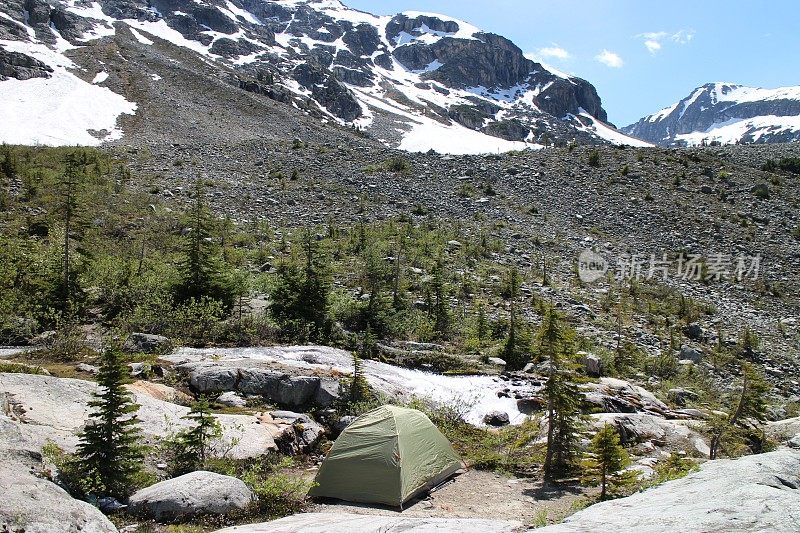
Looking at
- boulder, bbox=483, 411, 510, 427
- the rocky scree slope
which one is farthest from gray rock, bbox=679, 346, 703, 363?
the rocky scree slope

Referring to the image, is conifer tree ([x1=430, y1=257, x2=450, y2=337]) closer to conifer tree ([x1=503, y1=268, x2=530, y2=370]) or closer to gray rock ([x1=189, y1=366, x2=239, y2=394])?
conifer tree ([x1=503, y1=268, x2=530, y2=370])

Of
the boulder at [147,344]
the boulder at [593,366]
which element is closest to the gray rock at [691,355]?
the boulder at [593,366]

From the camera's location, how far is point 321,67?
365ft

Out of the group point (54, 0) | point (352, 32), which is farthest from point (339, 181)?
point (352, 32)

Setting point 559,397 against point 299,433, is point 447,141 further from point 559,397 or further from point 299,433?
point 559,397

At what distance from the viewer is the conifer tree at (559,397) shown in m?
9.37

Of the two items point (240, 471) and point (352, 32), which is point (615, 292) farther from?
point (352, 32)

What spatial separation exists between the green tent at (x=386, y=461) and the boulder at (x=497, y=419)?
9.63 feet

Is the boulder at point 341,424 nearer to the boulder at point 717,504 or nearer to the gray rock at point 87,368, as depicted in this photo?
the gray rock at point 87,368

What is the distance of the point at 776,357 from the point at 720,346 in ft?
6.08

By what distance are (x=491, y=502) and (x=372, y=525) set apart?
10.5ft

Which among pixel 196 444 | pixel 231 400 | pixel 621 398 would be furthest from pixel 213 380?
pixel 621 398

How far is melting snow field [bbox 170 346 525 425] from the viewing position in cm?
1312

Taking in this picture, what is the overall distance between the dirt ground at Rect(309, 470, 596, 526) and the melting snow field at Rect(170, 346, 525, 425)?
3245 mm
